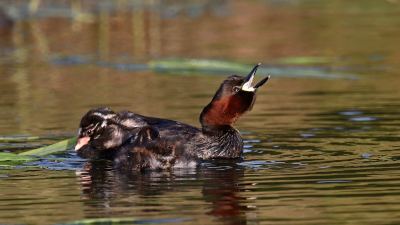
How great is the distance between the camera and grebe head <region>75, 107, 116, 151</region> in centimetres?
827

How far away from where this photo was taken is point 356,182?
21.0 feet

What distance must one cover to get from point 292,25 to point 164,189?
18113 mm

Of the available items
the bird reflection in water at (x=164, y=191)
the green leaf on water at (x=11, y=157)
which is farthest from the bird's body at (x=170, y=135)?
the green leaf on water at (x=11, y=157)

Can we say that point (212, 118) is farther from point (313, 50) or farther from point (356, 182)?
point (313, 50)

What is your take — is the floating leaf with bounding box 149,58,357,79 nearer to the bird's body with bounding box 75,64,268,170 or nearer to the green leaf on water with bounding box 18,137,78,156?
the bird's body with bounding box 75,64,268,170

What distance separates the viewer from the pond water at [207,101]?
5.76 m

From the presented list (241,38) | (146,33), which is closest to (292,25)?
(241,38)

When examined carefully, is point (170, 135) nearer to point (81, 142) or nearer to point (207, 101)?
point (81, 142)

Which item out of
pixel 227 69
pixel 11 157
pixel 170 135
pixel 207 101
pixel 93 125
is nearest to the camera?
pixel 11 157

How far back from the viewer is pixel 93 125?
27.3 ft

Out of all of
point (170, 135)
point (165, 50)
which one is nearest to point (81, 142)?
point (170, 135)

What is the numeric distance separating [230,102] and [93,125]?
158cm

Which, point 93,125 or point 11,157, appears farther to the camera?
point 93,125

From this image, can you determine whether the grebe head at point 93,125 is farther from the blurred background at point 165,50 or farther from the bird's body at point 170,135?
the blurred background at point 165,50
